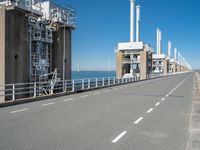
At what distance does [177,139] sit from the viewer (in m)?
7.48

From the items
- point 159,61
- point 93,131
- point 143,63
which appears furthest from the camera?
point 159,61

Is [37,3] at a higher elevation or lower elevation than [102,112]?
higher

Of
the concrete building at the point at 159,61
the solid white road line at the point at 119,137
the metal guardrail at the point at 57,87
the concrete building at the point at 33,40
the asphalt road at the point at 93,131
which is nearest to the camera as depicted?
the asphalt road at the point at 93,131

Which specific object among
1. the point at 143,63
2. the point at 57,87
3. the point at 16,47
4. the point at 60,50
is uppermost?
the point at 60,50

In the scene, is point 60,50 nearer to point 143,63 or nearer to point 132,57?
point 143,63

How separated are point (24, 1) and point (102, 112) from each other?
16.9 meters

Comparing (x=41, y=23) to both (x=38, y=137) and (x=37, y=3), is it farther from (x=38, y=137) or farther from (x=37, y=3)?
(x=38, y=137)

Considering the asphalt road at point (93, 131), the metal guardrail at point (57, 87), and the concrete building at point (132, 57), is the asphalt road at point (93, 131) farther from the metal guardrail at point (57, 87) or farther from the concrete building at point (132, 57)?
the concrete building at point (132, 57)

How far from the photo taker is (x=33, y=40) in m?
27.0

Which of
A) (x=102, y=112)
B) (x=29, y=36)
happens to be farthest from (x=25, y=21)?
(x=102, y=112)

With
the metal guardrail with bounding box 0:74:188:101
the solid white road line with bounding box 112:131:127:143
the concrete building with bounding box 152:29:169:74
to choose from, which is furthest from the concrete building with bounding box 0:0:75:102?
the concrete building with bounding box 152:29:169:74

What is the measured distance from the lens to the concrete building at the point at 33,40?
2217cm

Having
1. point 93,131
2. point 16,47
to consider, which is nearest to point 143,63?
point 16,47

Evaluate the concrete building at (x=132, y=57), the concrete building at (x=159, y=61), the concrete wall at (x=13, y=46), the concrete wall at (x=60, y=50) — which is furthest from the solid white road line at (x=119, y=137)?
the concrete building at (x=159, y=61)
